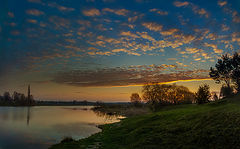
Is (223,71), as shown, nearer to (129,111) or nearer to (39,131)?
(129,111)

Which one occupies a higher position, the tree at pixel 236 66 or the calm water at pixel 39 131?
the tree at pixel 236 66

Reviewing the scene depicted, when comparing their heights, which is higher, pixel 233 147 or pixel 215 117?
pixel 215 117

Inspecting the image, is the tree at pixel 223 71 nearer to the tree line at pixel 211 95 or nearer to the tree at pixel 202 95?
the tree line at pixel 211 95

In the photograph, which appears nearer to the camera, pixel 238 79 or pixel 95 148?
pixel 95 148

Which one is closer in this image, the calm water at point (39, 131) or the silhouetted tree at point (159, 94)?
the calm water at point (39, 131)

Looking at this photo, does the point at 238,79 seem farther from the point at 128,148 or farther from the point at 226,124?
the point at 128,148

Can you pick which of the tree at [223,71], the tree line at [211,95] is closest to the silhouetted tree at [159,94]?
the tree line at [211,95]

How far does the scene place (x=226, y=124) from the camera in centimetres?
1638

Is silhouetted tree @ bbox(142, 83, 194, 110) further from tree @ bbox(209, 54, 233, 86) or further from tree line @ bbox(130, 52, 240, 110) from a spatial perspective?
tree @ bbox(209, 54, 233, 86)

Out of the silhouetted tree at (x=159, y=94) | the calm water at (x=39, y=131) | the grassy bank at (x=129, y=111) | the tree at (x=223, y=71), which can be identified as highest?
the tree at (x=223, y=71)

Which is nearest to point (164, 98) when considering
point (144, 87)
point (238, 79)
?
point (144, 87)

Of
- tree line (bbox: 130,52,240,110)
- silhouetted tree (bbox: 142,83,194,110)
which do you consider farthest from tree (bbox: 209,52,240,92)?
silhouetted tree (bbox: 142,83,194,110)

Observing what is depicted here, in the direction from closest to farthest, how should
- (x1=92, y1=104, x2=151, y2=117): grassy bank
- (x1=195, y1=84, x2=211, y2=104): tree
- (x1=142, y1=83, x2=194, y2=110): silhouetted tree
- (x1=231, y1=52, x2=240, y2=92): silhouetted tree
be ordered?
(x1=195, y1=84, x2=211, y2=104): tree < (x1=231, y1=52, x2=240, y2=92): silhouetted tree < (x1=92, y1=104, x2=151, y2=117): grassy bank < (x1=142, y1=83, x2=194, y2=110): silhouetted tree

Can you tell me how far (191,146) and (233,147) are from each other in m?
3.18
